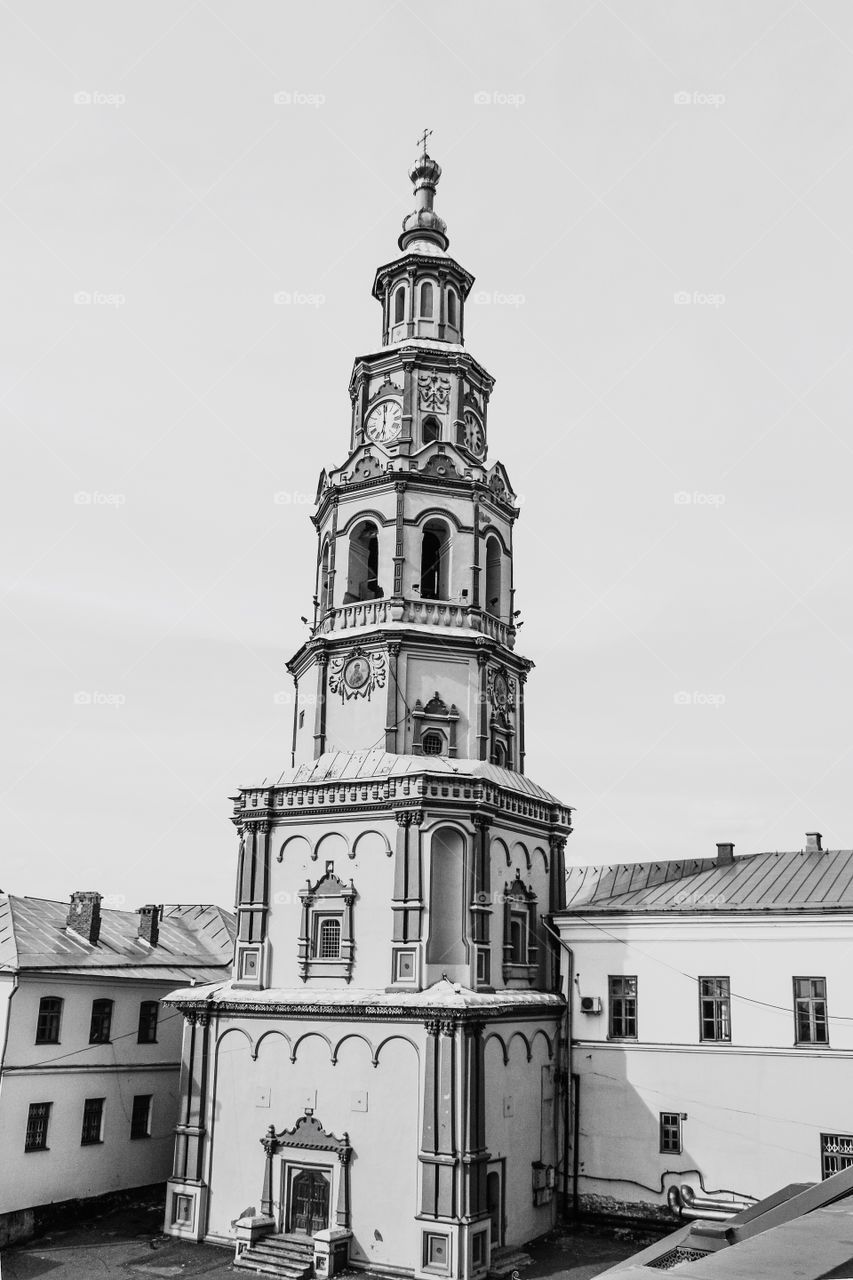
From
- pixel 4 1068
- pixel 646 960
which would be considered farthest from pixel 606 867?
pixel 4 1068

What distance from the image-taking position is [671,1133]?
26641mm

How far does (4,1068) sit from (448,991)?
1158 cm

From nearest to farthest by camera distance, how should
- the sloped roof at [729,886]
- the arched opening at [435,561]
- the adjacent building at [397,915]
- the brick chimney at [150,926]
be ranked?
the adjacent building at [397,915], the sloped roof at [729,886], the arched opening at [435,561], the brick chimney at [150,926]

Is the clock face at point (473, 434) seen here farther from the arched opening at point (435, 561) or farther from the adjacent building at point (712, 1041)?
the adjacent building at point (712, 1041)

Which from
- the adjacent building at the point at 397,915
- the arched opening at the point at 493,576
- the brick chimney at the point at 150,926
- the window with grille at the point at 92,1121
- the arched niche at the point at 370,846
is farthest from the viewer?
the brick chimney at the point at 150,926

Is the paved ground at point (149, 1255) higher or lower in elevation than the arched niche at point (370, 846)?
lower

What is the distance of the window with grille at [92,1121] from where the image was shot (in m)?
28.8

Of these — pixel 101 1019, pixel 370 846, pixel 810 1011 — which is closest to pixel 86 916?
pixel 101 1019

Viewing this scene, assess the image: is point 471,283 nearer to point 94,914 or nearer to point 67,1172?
point 94,914

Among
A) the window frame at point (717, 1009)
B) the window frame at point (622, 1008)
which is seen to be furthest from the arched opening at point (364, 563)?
the window frame at point (717, 1009)

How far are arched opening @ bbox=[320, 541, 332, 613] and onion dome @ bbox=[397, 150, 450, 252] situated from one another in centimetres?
1020

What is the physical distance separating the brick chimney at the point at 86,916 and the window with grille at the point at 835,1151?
20521mm

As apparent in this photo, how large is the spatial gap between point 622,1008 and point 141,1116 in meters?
14.1

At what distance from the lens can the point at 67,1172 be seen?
27.9 meters
